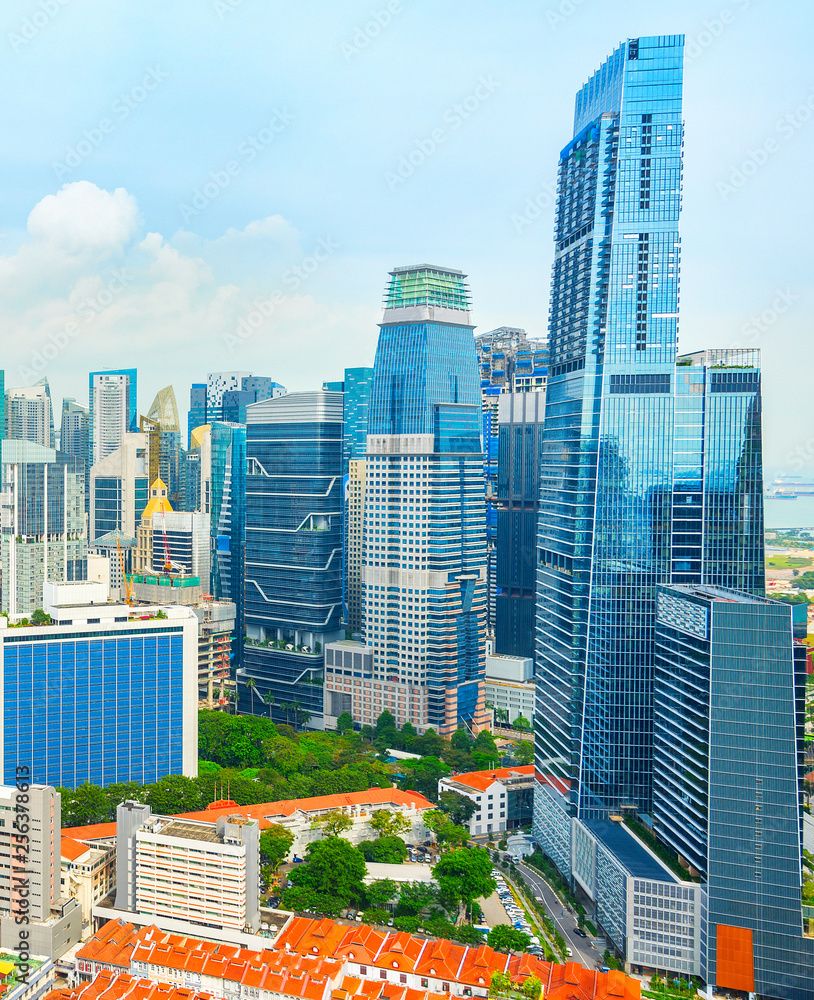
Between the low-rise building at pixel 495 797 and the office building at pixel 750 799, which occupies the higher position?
the office building at pixel 750 799

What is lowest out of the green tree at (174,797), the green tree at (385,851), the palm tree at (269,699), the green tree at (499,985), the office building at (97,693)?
the palm tree at (269,699)

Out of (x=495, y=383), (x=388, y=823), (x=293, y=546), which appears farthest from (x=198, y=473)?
(x=388, y=823)

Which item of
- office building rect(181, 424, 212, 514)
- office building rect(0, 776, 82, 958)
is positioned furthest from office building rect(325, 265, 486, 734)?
office building rect(181, 424, 212, 514)

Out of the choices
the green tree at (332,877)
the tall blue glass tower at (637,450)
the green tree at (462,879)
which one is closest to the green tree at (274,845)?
the green tree at (332,877)

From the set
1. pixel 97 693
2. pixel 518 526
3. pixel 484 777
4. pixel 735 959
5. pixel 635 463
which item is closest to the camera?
pixel 735 959

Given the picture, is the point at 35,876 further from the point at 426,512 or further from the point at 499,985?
the point at 426,512

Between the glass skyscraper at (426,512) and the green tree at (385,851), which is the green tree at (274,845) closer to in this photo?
the green tree at (385,851)
